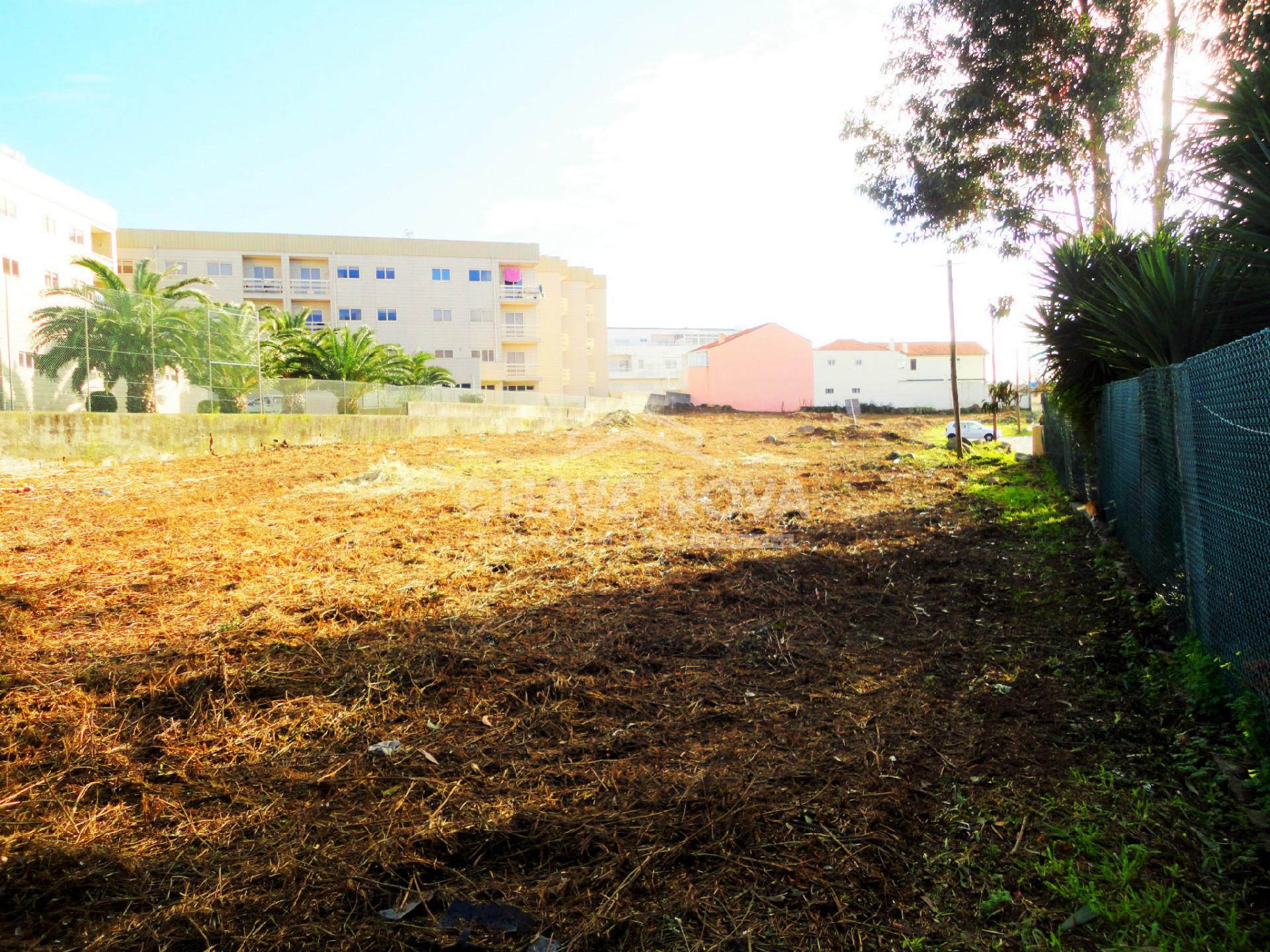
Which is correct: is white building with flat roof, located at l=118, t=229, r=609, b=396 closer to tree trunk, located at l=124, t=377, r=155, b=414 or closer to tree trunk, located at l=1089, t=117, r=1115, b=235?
tree trunk, located at l=124, t=377, r=155, b=414

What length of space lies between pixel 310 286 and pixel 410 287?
18.7ft

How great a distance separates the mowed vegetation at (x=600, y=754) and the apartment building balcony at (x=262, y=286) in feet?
136

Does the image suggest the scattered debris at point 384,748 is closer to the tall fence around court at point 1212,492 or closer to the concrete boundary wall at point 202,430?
the tall fence around court at point 1212,492

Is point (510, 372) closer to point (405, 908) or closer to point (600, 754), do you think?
point (600, 754)

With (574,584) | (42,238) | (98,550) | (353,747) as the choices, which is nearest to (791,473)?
(574,584)

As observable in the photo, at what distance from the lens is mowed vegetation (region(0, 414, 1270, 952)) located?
2.44m

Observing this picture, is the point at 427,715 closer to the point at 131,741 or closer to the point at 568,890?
the point at 131,741

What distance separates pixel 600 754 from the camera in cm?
357

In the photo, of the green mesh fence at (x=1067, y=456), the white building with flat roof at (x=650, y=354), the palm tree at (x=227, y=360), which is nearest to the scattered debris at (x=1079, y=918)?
the green mesh fence at (x=1067, y=456)

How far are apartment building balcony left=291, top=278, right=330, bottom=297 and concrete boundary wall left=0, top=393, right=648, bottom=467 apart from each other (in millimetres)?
23368

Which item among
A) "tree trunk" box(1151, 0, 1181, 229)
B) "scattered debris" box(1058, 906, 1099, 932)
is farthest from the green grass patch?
"tree trunk" box(1151, 0, 1181, 229)

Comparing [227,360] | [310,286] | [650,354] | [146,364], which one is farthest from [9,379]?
[650,354]

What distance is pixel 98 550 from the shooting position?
7.29 m

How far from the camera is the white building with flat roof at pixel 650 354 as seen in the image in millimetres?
80500
